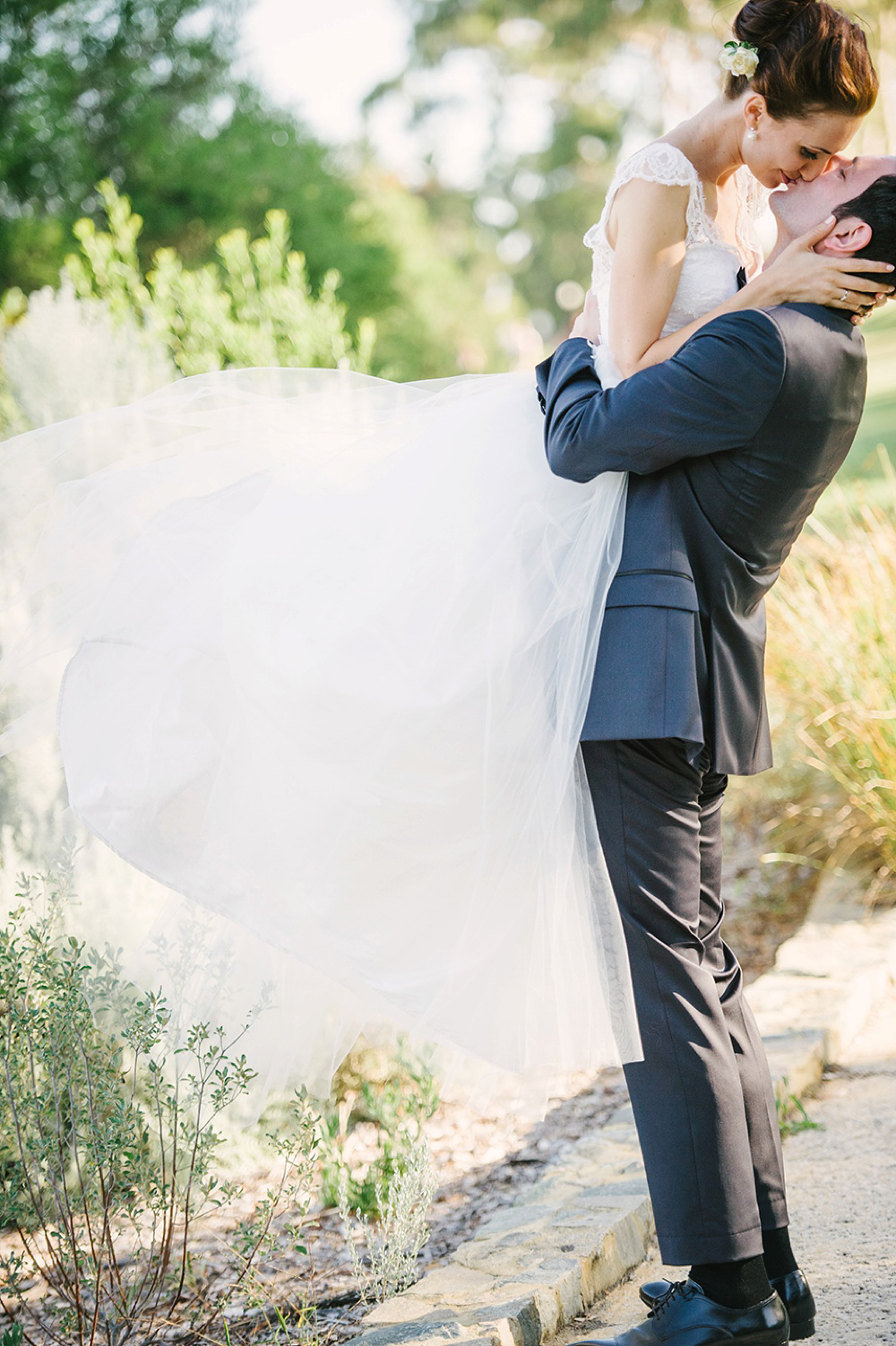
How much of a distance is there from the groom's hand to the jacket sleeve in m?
0.25

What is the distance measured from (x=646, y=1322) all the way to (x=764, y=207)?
1.80m

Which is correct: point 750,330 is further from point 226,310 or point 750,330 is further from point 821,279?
point 226,310

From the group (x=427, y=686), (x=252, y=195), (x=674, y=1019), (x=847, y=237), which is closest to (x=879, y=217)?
(x=847, y=237)

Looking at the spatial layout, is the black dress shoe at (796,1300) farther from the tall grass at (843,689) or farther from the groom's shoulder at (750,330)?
the tall grass at (843,689)

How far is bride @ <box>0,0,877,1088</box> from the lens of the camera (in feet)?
5.75

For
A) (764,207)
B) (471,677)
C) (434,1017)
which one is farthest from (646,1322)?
(764,207)

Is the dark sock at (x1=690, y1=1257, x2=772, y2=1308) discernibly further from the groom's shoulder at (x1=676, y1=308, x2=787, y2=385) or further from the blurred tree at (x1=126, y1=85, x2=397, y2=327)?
the blurred tree at (x1=126, y1=85, x2=397, y2=327)

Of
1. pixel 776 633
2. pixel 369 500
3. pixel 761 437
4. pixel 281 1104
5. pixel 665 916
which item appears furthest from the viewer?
pixel 776 633

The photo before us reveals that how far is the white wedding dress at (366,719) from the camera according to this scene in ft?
5.89

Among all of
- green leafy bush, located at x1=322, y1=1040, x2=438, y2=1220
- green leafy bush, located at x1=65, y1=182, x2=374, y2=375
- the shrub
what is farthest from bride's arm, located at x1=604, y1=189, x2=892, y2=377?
green leafy bush, located at x1=65, y1=182, x2=374, y2=375

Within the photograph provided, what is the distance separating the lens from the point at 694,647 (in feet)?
5.65

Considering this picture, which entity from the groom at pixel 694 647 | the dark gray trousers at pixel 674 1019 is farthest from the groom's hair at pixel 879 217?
the dark gray trousers at pixel 674 1019

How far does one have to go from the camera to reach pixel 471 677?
71.1 inches

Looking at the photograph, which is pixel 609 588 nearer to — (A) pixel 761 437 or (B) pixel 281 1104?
(A) pixel 761 437
